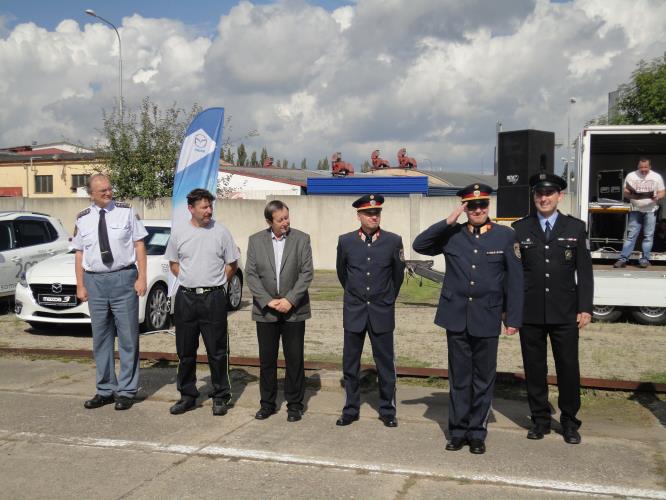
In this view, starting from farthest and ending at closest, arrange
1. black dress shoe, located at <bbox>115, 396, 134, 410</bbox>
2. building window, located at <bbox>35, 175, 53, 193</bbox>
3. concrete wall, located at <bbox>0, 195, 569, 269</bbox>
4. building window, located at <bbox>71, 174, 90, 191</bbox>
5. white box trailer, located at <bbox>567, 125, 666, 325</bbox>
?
building window, located at <bbox>71, 174, 90, 191</bbox> < building window, located at <bbox>35, 175, 53, 193</bbox> < concrete wall, located at <bbox>0, 195, 569, 269</bbox> < white box trailer, located at <bbox>567, 125, 666, 325</bbox> < black dress shoe, located at <bbox>115, 396, 134, 410</bbox>

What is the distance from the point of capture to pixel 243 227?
2178cm

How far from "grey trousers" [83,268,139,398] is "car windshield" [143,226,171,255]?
15.1 ft

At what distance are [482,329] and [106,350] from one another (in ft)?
11.5

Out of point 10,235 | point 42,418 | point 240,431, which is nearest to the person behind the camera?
point 240,431

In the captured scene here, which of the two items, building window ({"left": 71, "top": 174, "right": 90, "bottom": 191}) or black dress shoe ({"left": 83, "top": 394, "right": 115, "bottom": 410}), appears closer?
black dress shoe ({"left": 83, "top": 394, "right": 115, "bottom": 410})

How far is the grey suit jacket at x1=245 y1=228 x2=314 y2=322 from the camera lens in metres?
6.33

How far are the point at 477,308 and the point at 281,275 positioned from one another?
1751 mm

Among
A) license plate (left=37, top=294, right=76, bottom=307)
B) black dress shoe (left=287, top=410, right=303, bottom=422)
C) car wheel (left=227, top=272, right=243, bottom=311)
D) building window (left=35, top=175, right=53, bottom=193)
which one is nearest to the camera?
black dress shoe (left=287, top=410, right=303, bottom=422)

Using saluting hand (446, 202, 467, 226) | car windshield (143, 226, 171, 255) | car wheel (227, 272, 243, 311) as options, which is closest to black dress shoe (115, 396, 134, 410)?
saluting hand (446, 202, 467, 226)

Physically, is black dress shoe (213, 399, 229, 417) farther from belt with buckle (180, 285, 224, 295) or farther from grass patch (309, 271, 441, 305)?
grass patch (309, 271, 441, 305)

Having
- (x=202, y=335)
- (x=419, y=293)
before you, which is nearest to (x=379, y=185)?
(x=419, y=293)

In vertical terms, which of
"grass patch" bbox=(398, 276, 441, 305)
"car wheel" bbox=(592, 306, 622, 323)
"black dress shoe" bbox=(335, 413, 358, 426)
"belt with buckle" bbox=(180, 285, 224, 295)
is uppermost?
"belt with buckle" bbox=(180, 285, 224, 295)

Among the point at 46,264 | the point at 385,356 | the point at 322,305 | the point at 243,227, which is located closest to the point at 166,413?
the point at 385,356

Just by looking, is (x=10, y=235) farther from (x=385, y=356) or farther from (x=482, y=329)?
(x=482, y=329)
